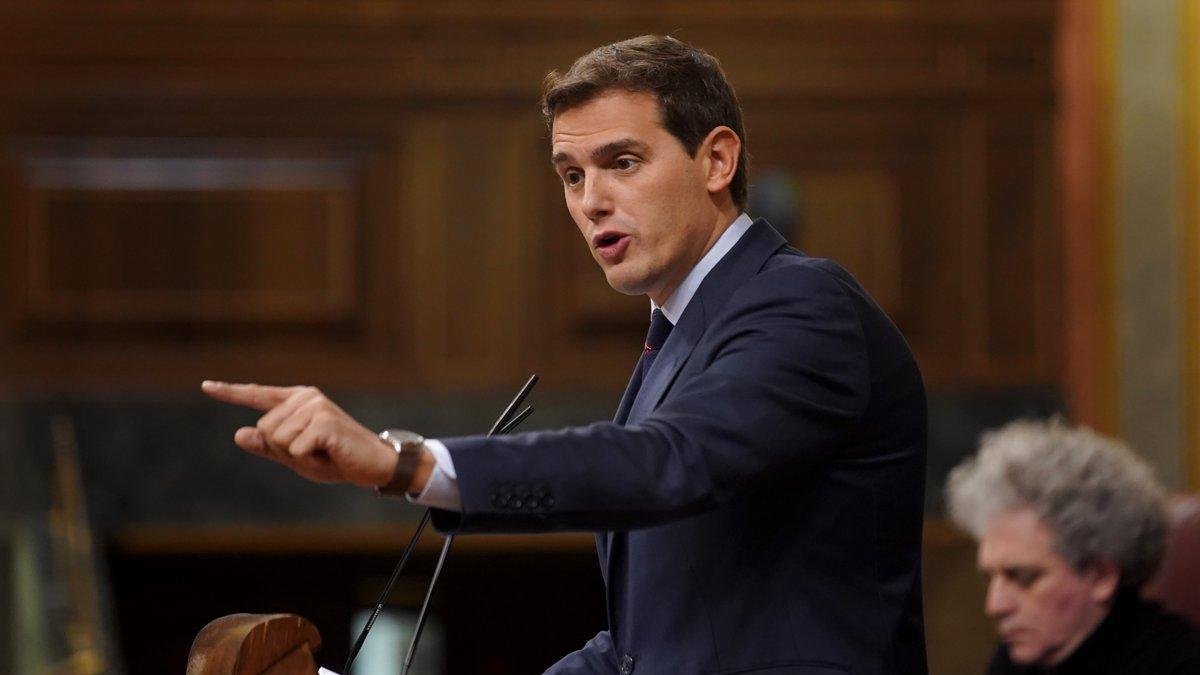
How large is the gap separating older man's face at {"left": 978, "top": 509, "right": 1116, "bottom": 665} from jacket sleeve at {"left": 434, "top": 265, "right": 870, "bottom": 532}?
4.05 ft

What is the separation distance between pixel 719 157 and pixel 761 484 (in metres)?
0.54

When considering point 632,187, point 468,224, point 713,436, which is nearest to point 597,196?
point 632,187

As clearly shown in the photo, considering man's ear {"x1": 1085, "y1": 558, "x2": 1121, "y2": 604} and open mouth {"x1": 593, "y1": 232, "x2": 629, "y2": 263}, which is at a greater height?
open mouth {"x1": 593, "y1": 232, "x2": 629, "y2": 263}

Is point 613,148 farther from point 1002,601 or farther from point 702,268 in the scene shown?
point 1002,601

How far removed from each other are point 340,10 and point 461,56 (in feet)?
1.17

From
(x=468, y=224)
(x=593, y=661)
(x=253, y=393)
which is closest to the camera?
(x=253, y=393)

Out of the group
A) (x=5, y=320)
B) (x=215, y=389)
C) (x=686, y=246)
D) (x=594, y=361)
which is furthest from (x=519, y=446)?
(x=5, y=320)

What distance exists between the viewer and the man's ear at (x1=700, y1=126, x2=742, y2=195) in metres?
2.10

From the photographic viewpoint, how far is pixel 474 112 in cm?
475

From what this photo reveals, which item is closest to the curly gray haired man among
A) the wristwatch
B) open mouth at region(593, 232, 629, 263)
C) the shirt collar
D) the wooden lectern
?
the shirt collar

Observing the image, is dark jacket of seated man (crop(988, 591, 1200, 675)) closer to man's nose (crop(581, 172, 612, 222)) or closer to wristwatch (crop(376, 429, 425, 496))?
man's nose (crop(581, 172, 612, 222))

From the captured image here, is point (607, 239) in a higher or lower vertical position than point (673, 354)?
higher

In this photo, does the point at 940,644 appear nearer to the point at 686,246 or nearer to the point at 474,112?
the point at 474,112

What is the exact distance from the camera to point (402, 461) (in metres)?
1.55
